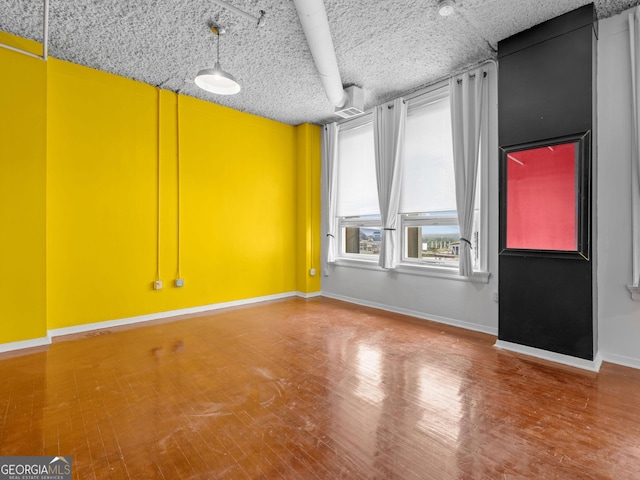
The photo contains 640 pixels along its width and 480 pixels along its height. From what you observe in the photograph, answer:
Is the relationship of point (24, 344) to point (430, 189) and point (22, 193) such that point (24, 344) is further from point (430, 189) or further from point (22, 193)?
point (430, 189)

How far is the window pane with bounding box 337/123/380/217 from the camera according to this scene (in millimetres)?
5477

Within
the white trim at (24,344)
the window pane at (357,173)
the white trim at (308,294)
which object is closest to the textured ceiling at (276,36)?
the window pane at (357,173)

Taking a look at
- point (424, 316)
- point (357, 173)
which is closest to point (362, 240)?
point (357, 173)

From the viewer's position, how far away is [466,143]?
4.08 m

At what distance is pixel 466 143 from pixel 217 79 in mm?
3061

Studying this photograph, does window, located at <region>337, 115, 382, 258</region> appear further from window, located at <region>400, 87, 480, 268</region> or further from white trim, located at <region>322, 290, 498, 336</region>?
white trim, located at <region>322, 290, 498, 336</region>

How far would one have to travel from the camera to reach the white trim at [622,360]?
9.75ft

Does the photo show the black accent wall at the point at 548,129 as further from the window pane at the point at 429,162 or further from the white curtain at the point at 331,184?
the white curtain at the point at 331,184

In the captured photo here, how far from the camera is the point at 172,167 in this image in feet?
15.8

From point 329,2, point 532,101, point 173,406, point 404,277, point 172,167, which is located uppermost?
point 329,2

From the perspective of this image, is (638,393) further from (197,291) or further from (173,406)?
(197,291)

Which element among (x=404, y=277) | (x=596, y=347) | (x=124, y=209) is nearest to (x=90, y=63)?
(x=124, y=209)

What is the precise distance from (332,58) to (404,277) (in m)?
3.16

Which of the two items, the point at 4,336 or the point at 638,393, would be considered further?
the point at 4,336
